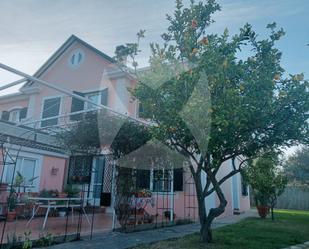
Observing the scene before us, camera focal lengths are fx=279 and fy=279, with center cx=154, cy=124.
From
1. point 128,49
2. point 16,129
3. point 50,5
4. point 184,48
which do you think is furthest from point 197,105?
point 16,129

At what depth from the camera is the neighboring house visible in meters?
12.9

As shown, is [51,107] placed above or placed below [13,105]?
below

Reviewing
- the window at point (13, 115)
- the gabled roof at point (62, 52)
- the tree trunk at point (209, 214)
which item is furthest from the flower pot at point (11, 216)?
the window at point (13, 115)

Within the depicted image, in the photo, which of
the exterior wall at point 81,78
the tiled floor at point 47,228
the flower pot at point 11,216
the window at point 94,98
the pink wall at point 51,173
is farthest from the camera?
the exterior wall at point 81,78

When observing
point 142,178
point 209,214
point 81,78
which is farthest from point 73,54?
point 209,214

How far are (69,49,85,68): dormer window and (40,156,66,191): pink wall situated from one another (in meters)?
5.68

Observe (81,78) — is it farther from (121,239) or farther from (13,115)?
(121,239)

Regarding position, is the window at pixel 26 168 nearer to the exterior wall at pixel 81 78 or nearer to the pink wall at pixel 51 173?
the pink wall at pixel 51 173

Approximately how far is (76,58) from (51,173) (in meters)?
6.91

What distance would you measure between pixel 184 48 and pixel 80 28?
4.55 metres

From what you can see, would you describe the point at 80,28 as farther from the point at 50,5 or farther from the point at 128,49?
the point at 128,49

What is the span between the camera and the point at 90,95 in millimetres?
15453

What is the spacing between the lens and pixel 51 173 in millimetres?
13484

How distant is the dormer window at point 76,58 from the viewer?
53.3 feet
